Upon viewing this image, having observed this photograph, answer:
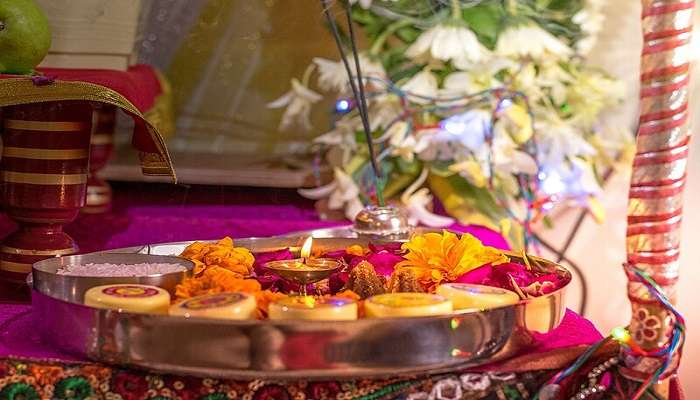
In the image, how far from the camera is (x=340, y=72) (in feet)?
3.87

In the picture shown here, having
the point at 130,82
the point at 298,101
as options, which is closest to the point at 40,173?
the point at 130,82

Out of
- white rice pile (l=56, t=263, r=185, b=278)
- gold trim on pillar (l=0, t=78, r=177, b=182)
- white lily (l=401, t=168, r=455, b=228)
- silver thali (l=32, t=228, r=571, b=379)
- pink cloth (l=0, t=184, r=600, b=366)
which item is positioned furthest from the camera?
white lily (l=401, t=168, r=455, b=228)

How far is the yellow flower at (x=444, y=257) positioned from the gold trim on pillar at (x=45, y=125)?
0.89ft

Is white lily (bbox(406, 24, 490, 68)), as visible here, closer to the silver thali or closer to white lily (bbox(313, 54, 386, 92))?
white lily (bbox(313, 54, 386, 92))

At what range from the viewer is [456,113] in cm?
116

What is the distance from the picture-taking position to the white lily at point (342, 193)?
115cm

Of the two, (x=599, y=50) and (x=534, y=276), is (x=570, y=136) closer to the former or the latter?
(x=599, y=50)

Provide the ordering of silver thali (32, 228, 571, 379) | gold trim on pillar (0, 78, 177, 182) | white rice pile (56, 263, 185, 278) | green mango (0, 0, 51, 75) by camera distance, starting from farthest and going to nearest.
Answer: green mango (0, 0, 51, 75) < gold trim on pillar (0, 78, 177, 182) < white rice pile (56, 263, 185, 278) < silver thali (32, 228, 571, 379)

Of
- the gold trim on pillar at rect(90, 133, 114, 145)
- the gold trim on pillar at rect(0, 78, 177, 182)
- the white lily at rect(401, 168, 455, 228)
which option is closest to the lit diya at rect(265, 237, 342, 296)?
the gold trim on pillar at rect(0, 78, 177, 182)

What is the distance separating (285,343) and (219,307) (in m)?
0.04

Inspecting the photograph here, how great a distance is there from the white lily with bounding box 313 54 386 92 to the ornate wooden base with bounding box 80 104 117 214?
26cm

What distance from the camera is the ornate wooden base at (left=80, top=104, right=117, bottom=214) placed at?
1126 mm

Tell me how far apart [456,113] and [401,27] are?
0.14m

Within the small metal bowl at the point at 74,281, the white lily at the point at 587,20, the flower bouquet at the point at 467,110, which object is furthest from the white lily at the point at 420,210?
the small metal bowl at the point at 74,281
